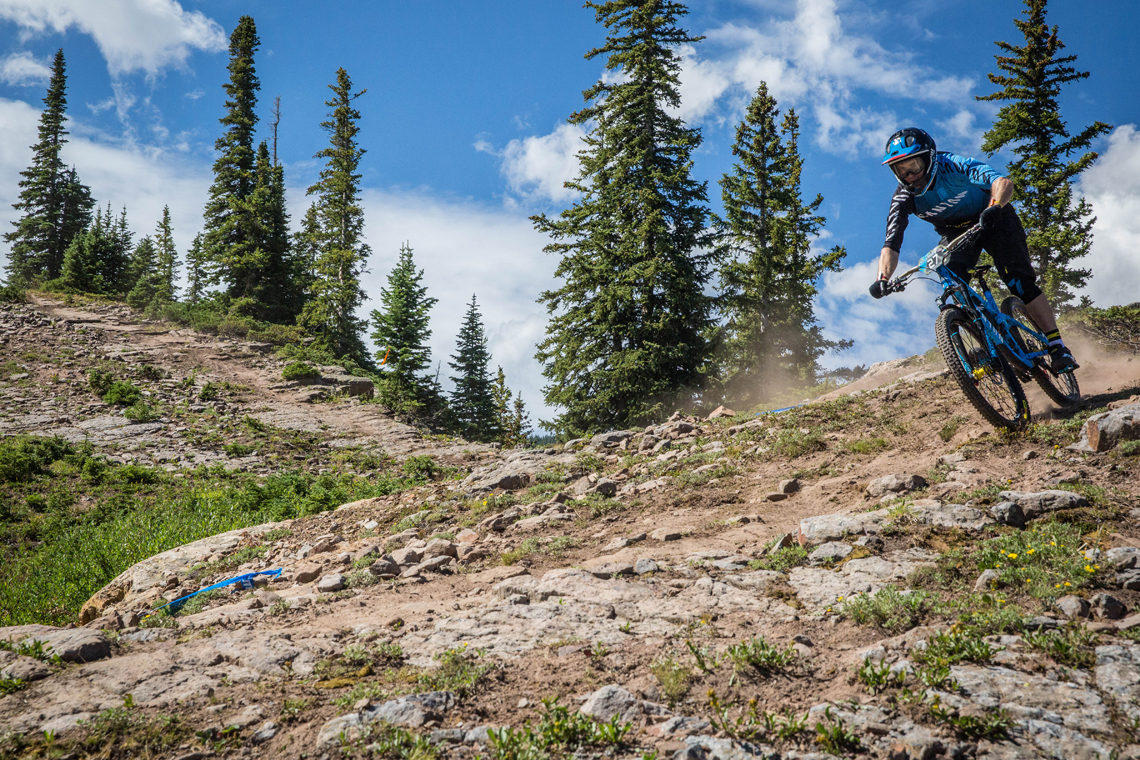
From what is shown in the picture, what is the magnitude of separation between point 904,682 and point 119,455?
71.0 feet

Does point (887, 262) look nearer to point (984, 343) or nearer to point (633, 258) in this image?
point (984, 343)

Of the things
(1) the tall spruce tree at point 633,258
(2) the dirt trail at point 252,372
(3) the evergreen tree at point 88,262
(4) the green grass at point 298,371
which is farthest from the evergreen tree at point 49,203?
(1) the tall spruce tree at point 633,258

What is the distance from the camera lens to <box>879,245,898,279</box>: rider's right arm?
22.5ft

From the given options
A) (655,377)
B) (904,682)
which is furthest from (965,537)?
(655,377)

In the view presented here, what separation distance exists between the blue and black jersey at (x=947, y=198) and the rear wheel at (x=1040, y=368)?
47.6 inches

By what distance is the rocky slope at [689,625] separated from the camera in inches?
111

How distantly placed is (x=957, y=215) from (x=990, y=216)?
0.37 metres

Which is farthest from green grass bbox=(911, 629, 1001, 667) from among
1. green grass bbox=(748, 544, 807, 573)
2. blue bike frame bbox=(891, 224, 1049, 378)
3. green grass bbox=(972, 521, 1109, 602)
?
blue bike frame bbox=(891, 224, 1049, 378)

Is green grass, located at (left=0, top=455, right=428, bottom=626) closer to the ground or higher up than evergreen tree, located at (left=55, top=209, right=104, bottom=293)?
closer to the ground

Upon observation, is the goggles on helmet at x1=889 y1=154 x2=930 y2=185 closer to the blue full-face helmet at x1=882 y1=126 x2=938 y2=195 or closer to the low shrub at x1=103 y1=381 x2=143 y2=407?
the blue full-face helmet at x1=882 y1=126 x2=938 y2=195

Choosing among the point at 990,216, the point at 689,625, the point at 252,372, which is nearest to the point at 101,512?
the point at 252,372

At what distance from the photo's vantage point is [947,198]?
265 inches

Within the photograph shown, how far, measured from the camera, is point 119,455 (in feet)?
58.9

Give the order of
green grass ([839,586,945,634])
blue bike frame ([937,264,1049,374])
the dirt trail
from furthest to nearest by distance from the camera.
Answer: the dirt trail → blue bike frame ([937,264,1049,374]) → green grass ([839,586,945,634])
